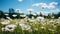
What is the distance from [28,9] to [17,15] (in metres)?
0.11

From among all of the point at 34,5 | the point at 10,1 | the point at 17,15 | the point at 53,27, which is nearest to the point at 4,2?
A: the point at 10,1

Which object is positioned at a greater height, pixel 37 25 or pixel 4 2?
pixel 4 2

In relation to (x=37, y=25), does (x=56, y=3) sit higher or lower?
higher

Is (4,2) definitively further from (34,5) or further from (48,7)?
(48,7)

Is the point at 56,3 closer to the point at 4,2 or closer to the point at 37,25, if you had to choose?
the point at 37,25

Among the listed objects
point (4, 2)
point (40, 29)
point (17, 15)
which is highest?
point (4, 2)

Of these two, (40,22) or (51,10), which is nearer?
(40,22)

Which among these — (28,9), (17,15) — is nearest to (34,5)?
(28,9)

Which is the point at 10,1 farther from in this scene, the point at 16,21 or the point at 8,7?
the point at 16,21

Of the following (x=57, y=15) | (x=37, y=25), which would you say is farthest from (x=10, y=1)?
(x=57, y=15)

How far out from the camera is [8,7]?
1.05m

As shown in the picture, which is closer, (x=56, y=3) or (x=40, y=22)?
(x=40, y=22)

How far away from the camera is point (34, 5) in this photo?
1055 millimetres

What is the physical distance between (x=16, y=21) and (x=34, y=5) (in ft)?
0.75
